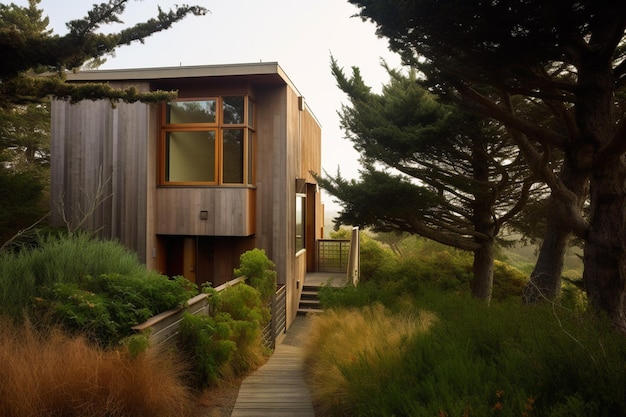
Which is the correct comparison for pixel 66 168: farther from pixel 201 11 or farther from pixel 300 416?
pixel 300 416

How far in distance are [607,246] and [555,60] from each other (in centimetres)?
248

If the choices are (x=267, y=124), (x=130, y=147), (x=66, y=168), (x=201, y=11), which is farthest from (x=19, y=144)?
(x=201, y=11)

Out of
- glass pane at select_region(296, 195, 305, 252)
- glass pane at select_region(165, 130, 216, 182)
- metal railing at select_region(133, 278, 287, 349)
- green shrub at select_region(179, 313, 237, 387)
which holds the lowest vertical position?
green shrub at select_region(179, 313, 237, 387)

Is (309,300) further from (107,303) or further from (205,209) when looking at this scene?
(107,303)

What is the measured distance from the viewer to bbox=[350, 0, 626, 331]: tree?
502cm

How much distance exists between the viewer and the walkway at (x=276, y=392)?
4.46 m

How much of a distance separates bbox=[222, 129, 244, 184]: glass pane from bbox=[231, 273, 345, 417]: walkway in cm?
425

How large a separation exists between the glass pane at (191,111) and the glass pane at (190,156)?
11.5 inches

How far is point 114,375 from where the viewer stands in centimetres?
347

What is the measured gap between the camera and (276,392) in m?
5.02

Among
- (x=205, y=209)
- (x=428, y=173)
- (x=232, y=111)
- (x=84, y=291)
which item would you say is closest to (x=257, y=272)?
(x=205, y=209)

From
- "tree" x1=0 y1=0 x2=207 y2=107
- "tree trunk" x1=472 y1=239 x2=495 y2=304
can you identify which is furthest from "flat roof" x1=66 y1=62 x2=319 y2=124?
"tree trunk" x1=472 y1=239 x2=495 y2=304

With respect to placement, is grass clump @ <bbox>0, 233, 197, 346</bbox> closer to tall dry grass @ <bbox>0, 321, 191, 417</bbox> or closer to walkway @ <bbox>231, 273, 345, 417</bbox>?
tall dry grass @ <bbox>0, 321, 191, 417</bbox>

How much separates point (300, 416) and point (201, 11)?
17.3ft
